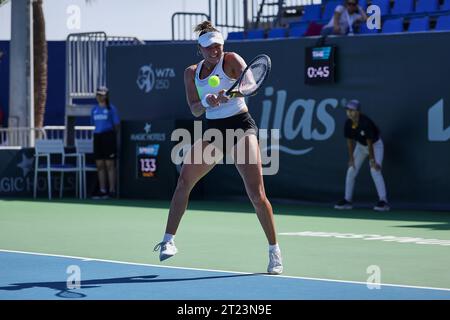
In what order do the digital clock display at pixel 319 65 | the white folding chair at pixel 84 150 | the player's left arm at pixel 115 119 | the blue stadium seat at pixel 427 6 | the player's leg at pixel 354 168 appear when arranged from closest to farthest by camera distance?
the player's leg at pixel 354 168 < the digital clock display at pixel 319 65 < the blue stadium seat at pixel 427 6 < the player's left arm at pixel 115 119 < the white folding chair at pixel 84 150

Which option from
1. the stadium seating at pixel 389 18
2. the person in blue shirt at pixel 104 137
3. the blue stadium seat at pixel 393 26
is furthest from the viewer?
the person in blue shirt at pixel 104 137

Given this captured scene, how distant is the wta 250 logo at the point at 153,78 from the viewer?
19.8 meters

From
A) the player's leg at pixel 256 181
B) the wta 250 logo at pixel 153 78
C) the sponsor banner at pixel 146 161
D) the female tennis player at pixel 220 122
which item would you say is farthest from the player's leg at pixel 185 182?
the wta 250 logo at pixel 153 78

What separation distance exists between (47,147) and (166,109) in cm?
233

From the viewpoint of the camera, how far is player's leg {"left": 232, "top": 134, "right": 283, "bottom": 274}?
8.61 metres

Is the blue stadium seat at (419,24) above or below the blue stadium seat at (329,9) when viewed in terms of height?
below

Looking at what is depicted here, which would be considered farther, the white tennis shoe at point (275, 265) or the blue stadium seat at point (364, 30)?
the blue stadium seat at point (364, 30)

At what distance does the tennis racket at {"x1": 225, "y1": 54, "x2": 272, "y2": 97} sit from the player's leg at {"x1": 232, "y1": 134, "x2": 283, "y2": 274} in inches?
15.1

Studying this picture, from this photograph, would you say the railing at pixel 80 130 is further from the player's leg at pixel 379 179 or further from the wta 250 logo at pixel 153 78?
the player's leg at pixel 379 179

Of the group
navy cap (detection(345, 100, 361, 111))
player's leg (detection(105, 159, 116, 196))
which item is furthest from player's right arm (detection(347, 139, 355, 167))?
player's leg (detection(105, 159, 116, 196))

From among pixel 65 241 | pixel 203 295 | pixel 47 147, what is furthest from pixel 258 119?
pixel 203 295

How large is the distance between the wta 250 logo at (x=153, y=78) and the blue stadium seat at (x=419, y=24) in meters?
4.50

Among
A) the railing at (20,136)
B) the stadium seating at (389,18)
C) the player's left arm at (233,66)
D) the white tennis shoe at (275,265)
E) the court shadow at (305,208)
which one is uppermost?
the stadium seating at (389,18)
